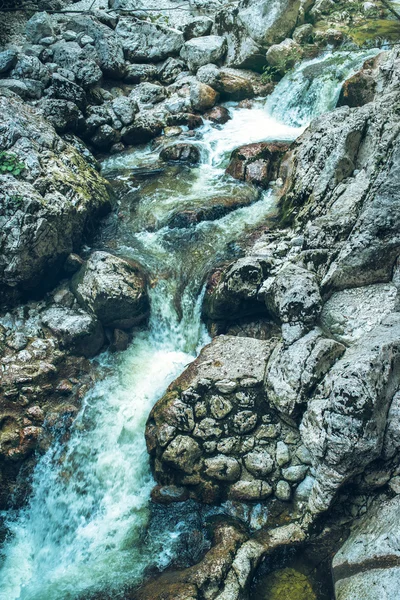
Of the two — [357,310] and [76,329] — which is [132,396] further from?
[357,310]

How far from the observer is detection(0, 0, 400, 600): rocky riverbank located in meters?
5.09

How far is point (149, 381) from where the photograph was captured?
319 inches

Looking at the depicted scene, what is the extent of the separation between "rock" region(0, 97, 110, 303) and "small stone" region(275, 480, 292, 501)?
6.18 metres

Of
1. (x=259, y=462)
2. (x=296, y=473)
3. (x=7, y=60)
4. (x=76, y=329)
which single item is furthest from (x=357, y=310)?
(x=7, y=60)

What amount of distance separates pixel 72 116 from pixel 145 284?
6727 millimetres

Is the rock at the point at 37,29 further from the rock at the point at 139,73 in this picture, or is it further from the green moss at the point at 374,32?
the green moss at the point at 374,32

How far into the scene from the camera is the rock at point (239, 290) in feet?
25.7

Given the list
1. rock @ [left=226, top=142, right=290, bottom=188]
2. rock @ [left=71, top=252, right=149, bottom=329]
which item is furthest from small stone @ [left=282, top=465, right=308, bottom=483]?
rock @ [left=226, top=142, right=290, bottom=188]

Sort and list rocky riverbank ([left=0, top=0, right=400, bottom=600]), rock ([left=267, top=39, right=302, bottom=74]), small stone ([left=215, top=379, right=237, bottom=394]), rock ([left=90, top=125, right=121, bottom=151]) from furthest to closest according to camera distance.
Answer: rock ([left=267, top=39, right=302, bottom=74])
rock ([left=90, top=125, right=121, bottom=151])
small stone ([left=215, top=379, right=237, bottom=394])
rocky riverbank ([left=0, top=0, right=400, bottom=600])

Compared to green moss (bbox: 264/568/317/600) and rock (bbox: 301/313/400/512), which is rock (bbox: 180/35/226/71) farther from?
green moss (bbox: 264/568/317/600)

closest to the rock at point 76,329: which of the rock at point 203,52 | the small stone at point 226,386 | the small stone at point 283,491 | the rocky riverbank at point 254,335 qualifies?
the rocky riverbank at point 254,335

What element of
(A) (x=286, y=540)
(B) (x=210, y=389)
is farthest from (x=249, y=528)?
(B) (x=210, y=389)

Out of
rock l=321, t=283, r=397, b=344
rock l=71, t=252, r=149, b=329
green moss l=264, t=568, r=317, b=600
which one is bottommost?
green moss l=264, t=568, r=317, b=600

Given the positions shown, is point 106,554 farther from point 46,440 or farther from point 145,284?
point 145,284
